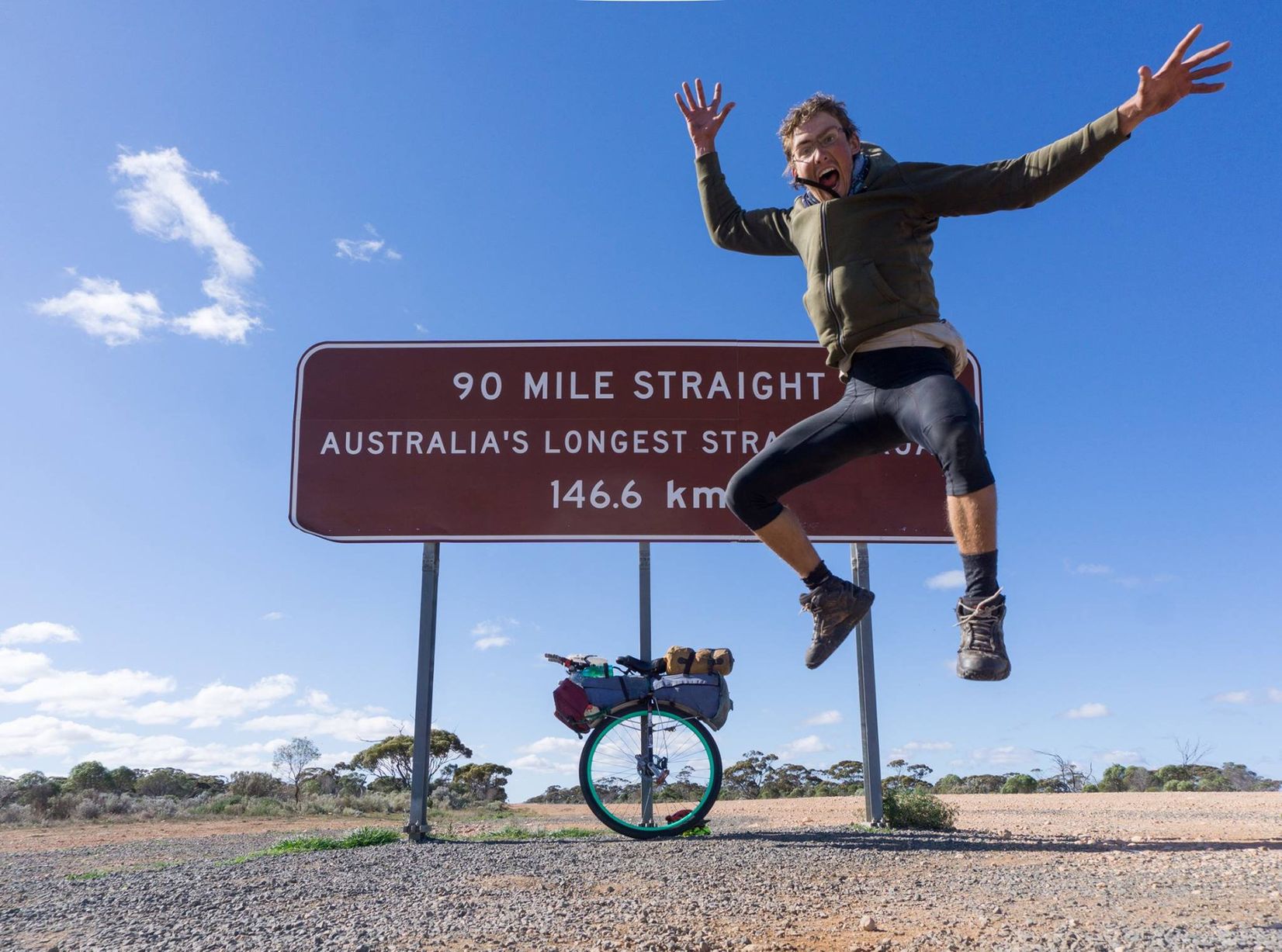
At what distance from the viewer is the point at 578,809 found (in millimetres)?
13734

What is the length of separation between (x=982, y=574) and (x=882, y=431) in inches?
26.8

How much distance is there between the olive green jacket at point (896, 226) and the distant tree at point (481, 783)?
1450 centimetres

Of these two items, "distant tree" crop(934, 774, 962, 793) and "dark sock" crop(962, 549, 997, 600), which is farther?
"distant tree" crop(934, 774, 962, 793)

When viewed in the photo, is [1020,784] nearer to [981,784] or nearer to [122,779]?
[981,784]

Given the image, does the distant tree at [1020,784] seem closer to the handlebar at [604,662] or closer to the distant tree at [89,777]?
the handlebar at [604,662]

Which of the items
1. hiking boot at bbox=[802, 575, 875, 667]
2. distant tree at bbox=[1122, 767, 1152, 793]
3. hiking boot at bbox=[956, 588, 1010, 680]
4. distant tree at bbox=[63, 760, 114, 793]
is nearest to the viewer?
hiking boot at bbox=[956, 588, 1010, 680]

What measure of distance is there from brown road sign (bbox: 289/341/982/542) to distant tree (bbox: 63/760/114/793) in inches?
540

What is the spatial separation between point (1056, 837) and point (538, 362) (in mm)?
5053

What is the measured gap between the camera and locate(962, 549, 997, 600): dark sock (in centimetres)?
365

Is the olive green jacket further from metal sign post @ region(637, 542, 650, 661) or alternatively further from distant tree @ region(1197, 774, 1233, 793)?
distant tree @ region(1197, 774, 1233, 793)

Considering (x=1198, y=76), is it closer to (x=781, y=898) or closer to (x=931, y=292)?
(x=931, y=292)

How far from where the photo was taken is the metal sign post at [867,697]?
770 centimetres

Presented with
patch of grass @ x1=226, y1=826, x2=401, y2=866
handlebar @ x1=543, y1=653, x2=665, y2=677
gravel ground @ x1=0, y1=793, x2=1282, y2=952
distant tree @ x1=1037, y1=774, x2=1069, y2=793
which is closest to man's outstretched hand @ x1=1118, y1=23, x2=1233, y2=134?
gravel ground @ x1=0, y1=793, x2=1282, y2=952

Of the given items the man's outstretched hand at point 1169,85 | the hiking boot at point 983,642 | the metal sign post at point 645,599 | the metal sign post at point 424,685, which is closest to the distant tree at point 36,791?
the metal sign post at point 424,685
